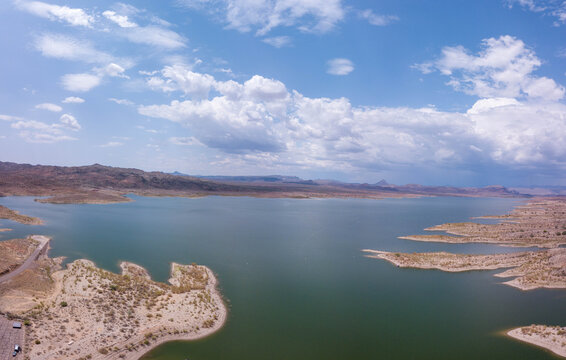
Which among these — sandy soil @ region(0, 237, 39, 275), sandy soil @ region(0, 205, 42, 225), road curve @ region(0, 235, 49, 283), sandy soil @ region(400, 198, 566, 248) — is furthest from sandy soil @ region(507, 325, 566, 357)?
sandy soil @ region(0, 205, 42, 225)

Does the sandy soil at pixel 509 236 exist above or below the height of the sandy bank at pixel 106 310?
above

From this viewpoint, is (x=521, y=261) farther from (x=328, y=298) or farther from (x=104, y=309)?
(x=104, y=309)

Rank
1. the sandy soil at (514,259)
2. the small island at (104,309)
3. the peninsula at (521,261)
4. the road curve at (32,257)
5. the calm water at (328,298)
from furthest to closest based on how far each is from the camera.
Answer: the sandy soil at (514,259) → the road curve at (32,257) → the peninsula at (521,261) → the calm water at (328,298) → the small island at (104,309)

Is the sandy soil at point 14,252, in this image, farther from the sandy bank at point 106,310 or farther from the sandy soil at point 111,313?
the sandy soil at point 111,313

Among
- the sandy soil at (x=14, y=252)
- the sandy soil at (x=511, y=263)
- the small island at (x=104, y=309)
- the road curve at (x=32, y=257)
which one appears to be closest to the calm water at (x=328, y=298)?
the road curve at (x=32, y=257)

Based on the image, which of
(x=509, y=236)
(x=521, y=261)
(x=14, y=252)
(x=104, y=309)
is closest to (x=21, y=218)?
(x=14, y=252)

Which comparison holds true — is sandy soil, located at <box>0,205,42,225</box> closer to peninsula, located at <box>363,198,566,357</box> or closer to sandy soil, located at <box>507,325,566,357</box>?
peninsula, located at <box>363,198,566,357</box>
